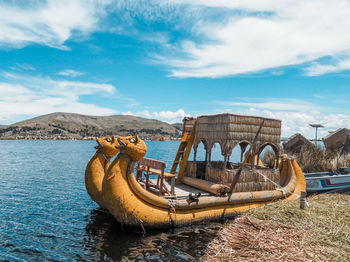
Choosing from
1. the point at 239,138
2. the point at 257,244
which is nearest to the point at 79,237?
the point at 257,244

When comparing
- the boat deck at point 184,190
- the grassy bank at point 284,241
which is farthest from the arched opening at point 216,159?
the grassy bank at point 284,241

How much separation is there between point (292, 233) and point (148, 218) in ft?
18.5

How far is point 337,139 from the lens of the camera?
94.6 ft

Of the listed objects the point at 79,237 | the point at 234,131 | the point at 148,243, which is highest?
the point at 234,131

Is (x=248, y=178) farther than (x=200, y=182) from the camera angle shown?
No

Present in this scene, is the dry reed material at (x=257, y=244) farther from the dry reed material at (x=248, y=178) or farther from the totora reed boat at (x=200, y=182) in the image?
the dry reed material at (x=248, y=178)

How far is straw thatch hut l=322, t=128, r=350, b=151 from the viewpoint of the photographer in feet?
93.2

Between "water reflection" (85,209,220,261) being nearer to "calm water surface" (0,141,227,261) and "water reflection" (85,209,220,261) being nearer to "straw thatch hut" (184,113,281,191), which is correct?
"calm water surface" (0,141,227,261)

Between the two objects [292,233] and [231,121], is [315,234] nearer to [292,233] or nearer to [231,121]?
Result: [292,233]

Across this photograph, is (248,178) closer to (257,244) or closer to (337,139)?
(257,244)

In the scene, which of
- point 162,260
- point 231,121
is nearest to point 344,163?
point 231,121

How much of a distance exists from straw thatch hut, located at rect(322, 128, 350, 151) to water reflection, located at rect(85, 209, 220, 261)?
21.7 meters

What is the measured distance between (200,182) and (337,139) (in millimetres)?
21075

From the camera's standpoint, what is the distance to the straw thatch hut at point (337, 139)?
1119 inches
